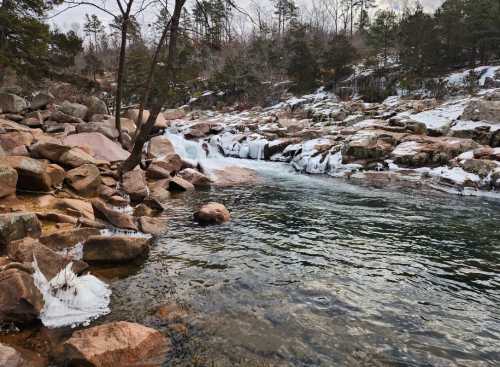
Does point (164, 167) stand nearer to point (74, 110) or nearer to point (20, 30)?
point (74, 110)

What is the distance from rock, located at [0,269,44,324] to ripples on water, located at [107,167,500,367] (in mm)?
872

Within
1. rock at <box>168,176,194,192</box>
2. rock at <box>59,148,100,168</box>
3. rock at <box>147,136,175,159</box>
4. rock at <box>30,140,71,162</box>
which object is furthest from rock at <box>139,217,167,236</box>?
rock at <box>147,136,175,159</box>

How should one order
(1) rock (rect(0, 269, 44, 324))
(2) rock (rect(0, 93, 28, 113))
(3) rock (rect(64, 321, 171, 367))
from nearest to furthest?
(3) rock (rect(64, 321, 171, 367)) → (1) rock (rect(0, 269, 44, 324)) → (2) rock (rect(0, 93, 28, 113))

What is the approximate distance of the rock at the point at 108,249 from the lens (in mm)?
5570

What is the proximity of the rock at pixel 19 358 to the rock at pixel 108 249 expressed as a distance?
226 cm

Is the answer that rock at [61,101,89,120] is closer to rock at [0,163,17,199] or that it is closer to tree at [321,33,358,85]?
rock at [0,163,17,199]

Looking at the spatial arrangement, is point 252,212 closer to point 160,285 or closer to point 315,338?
point 160,285

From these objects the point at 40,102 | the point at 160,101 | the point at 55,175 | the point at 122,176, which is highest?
the point at 40,102

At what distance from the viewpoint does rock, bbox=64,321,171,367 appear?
3137 millimetres

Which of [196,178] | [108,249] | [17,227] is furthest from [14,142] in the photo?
[108,249]

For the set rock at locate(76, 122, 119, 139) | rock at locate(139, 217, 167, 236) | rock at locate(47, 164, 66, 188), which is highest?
rock at locate(76, 122, 119, 139)

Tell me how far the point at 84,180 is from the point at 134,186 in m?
1.54

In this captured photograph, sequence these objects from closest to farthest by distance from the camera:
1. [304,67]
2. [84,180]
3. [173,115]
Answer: [84,180]
[304,67]
[173,115]

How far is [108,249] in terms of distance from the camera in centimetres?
562
